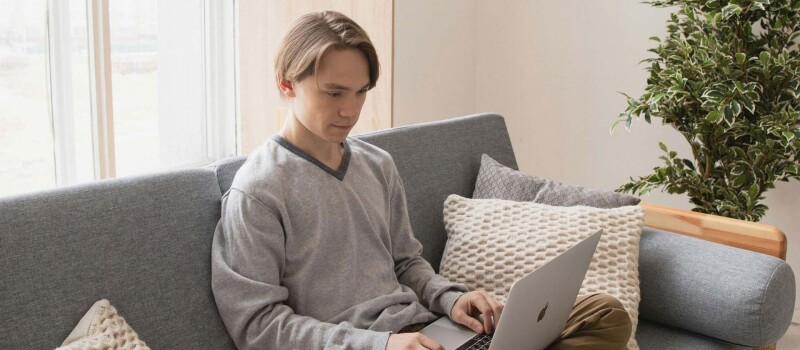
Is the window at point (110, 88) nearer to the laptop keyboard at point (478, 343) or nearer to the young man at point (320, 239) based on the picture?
the young man at point (320, 239)

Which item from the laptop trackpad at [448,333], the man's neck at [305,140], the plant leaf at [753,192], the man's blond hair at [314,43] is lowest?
the laptop trackpad at [448,333]

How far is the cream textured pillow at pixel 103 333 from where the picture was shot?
1.29 m

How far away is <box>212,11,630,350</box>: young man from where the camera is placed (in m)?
1.46

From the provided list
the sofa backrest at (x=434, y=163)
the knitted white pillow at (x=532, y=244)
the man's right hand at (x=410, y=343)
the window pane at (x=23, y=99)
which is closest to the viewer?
the man's right hand at (x=410, y=343)

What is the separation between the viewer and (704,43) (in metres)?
2.68

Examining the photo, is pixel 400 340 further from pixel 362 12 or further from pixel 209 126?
pixel 209 126

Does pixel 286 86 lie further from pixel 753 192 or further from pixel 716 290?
pixel 753 192

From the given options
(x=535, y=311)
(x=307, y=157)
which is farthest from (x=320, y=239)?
(x=535, y=311)

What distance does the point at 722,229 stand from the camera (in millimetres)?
2205

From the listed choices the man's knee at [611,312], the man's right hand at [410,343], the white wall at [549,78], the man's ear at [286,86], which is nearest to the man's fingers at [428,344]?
the man's right hand at [410,343]

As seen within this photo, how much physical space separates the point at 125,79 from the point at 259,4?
55 centimetres

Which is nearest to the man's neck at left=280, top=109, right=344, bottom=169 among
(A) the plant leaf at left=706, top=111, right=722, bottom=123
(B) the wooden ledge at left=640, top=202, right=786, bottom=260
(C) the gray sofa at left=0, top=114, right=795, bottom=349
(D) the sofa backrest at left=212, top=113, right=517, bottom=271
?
(C) the gray sofa at left=0, top=114, right=795, bottom=349

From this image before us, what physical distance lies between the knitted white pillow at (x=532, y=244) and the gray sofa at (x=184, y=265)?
0.11 metres

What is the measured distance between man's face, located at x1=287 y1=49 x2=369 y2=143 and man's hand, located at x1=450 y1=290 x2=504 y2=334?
0.40 m
